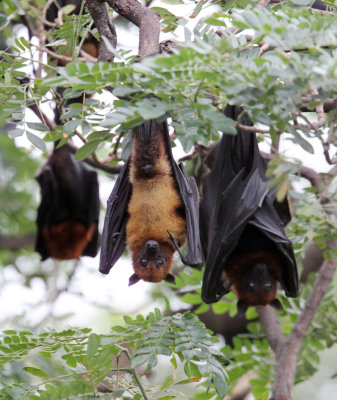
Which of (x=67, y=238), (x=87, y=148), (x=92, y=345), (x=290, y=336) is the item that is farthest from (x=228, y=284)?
(x=67, y=238)

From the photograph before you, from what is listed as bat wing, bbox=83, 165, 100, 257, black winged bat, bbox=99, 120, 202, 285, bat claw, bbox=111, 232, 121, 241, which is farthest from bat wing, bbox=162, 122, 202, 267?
bat wing, bbox=83, 165, 100, 257

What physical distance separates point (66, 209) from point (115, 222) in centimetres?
327

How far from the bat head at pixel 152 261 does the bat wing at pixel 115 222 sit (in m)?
0.17

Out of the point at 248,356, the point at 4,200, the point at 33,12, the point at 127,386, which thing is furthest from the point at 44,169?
the point at 127,386

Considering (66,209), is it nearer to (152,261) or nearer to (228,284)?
(152,261)

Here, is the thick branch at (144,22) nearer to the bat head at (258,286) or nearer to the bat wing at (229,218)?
the bat wing at (229,218)

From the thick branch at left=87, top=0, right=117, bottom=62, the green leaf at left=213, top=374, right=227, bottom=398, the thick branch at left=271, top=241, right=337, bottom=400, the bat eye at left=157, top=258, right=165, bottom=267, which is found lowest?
the thick branch at left=271, top=241, right=337, bottom=400

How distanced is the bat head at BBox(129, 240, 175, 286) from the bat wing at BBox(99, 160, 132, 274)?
0.17 m

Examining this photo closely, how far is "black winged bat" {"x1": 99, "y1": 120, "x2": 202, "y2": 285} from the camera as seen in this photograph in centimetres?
464

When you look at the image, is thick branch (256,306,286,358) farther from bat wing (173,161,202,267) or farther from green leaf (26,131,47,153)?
green leaf (26,131,47,153)

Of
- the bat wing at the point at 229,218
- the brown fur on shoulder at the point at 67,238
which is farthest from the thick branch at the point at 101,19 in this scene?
the brown fur on shoulder at the point at 67,238

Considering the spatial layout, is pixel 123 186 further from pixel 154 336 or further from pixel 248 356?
pixel 248 356

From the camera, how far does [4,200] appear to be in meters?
8.86

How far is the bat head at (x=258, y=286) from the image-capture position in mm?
4922
